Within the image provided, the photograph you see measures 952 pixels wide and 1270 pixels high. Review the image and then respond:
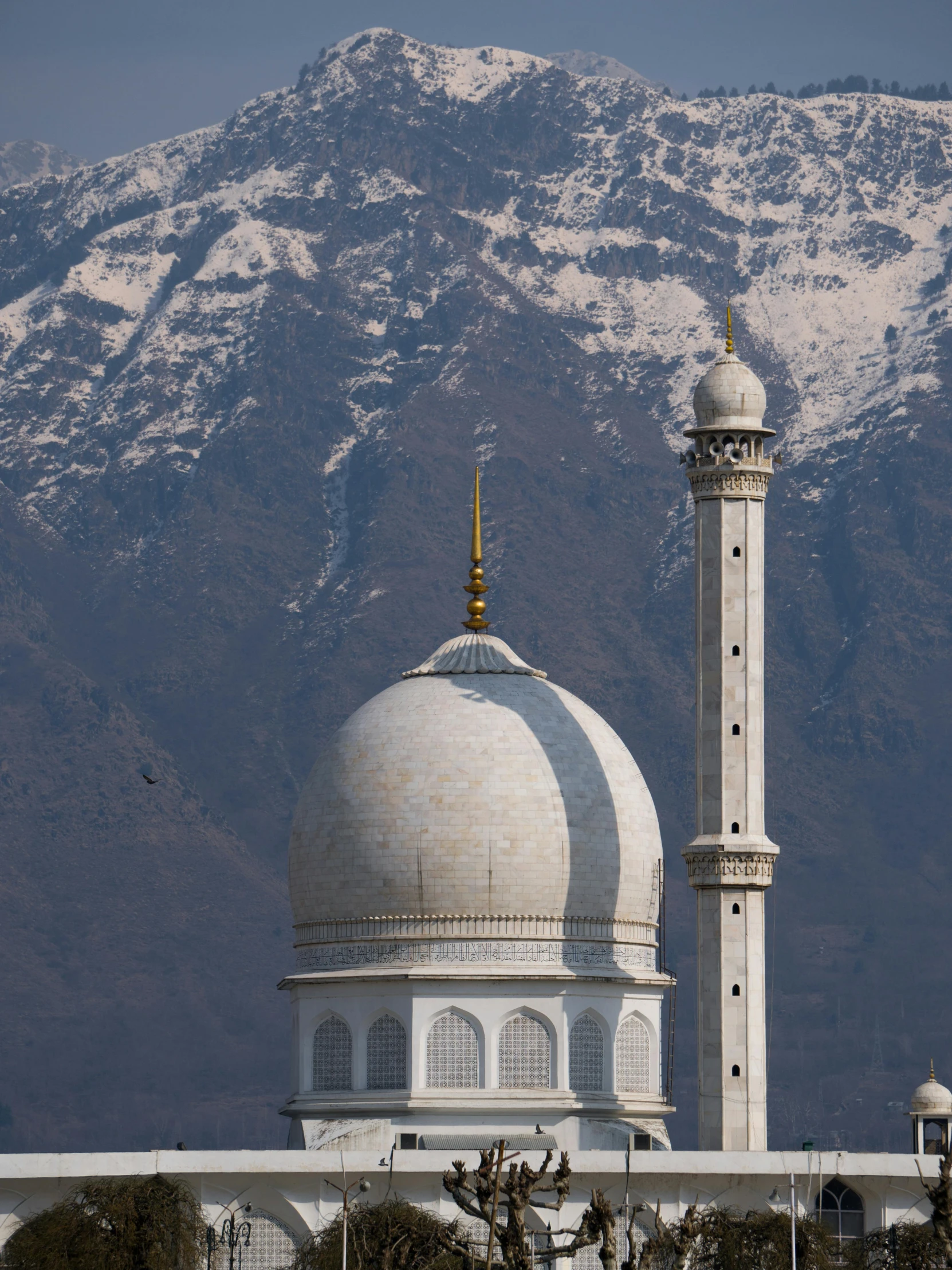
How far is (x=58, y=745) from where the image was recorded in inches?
7003

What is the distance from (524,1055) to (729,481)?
11.0m

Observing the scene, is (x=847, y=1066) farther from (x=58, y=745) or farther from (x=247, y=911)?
(x=58, y=745)

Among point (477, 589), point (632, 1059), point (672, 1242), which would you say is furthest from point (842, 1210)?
point (477, 589)

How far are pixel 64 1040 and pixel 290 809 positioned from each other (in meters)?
23.3

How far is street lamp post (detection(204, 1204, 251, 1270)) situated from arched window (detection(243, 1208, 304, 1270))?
0.19ft

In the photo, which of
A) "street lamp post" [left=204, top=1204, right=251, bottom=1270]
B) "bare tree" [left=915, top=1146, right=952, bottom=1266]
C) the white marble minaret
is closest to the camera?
"bare tree" [left=915, top=1146, right=952, bottom=1266]

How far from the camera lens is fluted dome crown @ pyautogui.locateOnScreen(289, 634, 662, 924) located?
5572 centimetres

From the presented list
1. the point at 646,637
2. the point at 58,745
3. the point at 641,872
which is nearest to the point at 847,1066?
the point at 646,637

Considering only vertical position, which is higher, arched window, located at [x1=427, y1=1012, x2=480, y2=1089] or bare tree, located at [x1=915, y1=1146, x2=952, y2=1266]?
arched window, located at [x1=427, y1=1012, x2=480, y2=1089]

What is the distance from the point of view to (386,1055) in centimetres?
5475

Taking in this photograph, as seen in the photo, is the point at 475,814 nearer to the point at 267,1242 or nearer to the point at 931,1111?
the point at 267,1242

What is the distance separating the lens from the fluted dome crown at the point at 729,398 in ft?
183

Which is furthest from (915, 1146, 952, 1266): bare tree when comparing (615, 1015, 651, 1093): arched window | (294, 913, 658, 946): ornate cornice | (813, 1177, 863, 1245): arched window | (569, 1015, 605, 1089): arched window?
(294, 913, 658, 946): ornate cornice

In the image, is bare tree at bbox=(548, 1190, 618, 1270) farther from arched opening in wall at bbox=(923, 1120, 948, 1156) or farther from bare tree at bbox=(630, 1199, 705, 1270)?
arched opening in wall at bbox=(923, 1120, 948, 1156)
